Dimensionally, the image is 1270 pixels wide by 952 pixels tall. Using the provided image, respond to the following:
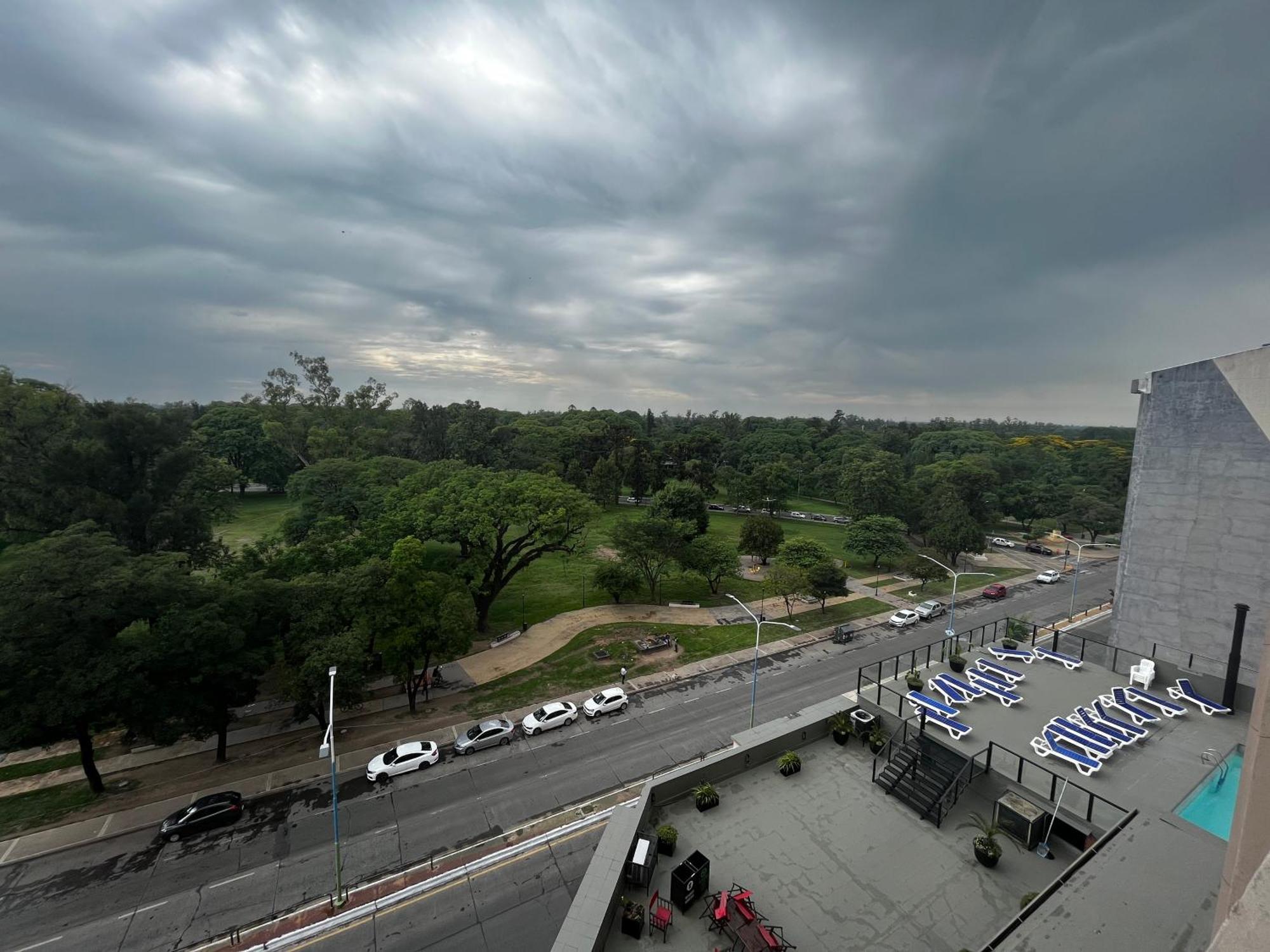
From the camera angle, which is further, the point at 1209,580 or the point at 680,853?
the point at 1209,580

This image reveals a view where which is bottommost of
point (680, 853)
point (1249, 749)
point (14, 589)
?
point (680, 853)

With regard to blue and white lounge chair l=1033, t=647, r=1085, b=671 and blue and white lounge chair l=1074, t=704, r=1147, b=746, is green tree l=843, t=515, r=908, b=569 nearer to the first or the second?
blue and white lounge chair l=1033, t=647, r=1085, b=671

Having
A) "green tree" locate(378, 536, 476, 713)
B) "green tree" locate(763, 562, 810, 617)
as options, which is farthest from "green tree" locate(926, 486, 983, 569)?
"green tree" locate(378, 536, 476, 713)

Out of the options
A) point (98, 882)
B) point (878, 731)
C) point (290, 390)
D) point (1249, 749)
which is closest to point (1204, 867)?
point (878, 731)

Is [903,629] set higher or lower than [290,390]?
lower

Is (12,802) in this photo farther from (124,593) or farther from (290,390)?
(290,390)

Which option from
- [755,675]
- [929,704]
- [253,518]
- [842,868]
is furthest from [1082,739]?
[253,518]
